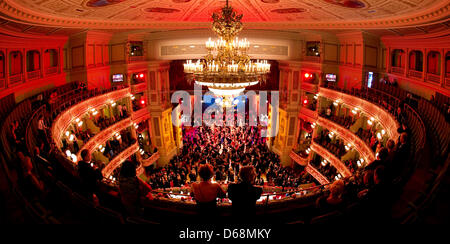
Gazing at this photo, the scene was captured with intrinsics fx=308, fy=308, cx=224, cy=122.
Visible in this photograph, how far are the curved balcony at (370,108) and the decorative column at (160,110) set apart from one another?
1112 cm

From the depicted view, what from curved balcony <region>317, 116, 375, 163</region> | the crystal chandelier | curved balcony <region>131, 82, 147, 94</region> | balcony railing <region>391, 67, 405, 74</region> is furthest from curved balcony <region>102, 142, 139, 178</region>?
balcony railing <region>391, 67, 405, 74</region>

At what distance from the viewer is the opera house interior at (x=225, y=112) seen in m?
4.44

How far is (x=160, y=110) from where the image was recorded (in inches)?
888

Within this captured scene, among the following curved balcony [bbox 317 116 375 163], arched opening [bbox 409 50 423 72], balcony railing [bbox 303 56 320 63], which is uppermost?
balcony railing [bbox 303 56 320 63]

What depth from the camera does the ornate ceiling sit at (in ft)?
29.6

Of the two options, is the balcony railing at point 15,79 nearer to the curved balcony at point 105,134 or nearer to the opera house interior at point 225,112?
the opera house interior at point 225,112

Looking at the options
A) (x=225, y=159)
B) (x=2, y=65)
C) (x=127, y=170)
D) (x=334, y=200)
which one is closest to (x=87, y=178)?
(x=127, y=170)

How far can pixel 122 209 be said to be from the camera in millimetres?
4898

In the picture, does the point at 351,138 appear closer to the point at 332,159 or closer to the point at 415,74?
the point at 332,159

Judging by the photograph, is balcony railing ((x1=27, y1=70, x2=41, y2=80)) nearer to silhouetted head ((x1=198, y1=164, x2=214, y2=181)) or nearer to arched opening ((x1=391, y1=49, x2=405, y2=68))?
silhouetted head ((x1=198, y1=164, x2=214, y2=181))

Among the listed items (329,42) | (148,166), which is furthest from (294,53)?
(148,166)

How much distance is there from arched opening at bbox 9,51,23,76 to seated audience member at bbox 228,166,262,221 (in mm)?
12925

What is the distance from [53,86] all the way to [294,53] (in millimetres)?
14864
